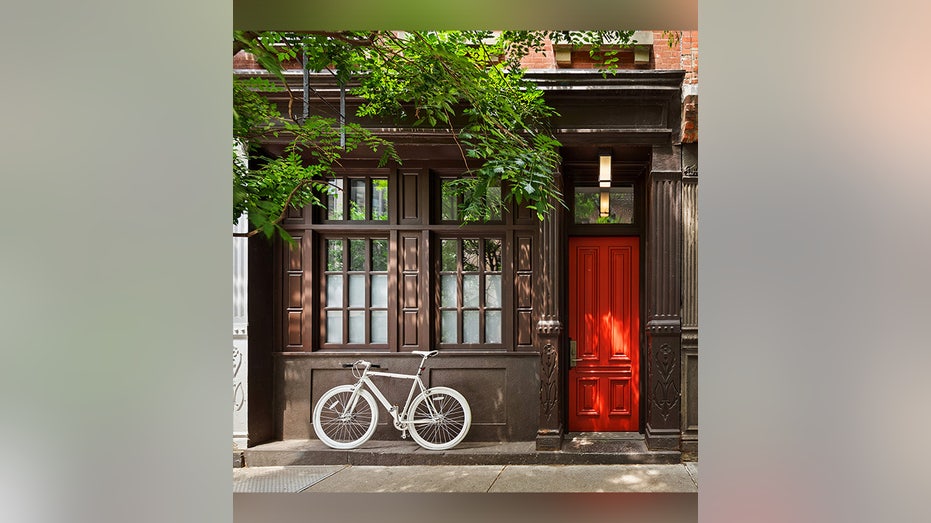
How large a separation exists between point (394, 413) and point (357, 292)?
134 centimetres

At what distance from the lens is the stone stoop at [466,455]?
4828mm

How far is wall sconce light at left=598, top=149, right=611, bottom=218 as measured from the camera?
5.09 meters

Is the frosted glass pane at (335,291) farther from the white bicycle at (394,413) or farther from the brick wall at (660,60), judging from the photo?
the brick wall at (660,60)

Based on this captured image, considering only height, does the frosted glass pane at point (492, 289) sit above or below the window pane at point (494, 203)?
below

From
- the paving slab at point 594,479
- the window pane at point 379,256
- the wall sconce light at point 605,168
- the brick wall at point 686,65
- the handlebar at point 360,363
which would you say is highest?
the brick wall at point 686,65

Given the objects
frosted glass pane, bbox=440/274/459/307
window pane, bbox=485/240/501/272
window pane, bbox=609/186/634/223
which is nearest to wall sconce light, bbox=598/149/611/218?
window pane, bbox=609/186/634/223

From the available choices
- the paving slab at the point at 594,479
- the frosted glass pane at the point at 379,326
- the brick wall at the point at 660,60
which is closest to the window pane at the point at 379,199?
the frosted glass pane at the point at 379,326

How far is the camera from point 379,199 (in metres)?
5.54

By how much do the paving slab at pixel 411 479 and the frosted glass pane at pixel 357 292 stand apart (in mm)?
1649
